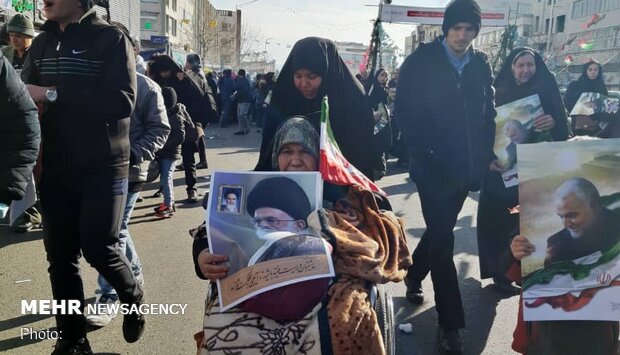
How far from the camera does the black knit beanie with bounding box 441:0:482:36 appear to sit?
3.26m

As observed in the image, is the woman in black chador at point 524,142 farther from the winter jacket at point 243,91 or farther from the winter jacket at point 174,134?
the winter jacket at point 243,91

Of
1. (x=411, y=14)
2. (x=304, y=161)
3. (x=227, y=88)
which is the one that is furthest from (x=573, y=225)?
(x=411, y=14)

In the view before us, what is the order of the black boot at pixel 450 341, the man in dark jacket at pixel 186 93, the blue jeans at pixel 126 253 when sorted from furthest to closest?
the man in dark jacket at pixel 186 93, the blue jeans at pixel 126 253, the black boot at pixel 450 341

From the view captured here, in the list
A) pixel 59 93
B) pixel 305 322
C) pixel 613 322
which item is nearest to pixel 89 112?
pixel 59 93

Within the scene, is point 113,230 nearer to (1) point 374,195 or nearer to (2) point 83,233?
(2) point 83,233

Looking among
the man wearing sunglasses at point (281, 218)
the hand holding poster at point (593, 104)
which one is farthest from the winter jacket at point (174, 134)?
the hand holding poster at point (593, 104)

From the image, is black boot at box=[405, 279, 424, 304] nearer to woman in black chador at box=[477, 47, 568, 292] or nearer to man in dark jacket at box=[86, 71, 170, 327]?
woman in black chador at box=[477, 47, 568, 292]

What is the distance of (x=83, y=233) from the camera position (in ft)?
9.13

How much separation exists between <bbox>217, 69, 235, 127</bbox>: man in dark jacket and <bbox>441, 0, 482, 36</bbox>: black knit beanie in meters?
13.9

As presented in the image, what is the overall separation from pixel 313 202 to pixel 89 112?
1351mm

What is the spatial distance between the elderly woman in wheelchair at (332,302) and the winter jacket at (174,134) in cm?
396

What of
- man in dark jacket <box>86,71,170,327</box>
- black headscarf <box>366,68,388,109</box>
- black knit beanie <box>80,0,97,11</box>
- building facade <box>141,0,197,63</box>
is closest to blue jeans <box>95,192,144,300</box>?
man in dark jacket <box>86,71,170,327</box>

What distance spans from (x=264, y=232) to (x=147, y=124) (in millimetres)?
2263

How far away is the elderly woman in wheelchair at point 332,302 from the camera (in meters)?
1.86
